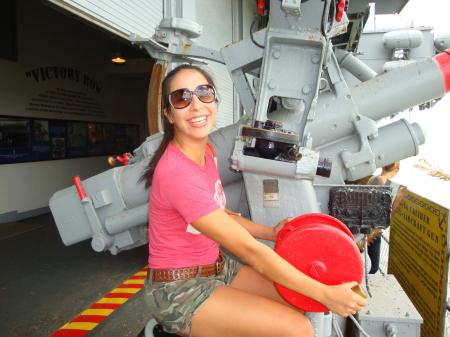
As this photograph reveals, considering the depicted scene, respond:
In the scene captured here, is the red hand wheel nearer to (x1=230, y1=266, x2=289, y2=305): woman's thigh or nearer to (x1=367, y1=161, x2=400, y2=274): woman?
(x1=230, y1=266, x2=289, y2=305): woman's thigh

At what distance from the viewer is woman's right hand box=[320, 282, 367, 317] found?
1.28 m

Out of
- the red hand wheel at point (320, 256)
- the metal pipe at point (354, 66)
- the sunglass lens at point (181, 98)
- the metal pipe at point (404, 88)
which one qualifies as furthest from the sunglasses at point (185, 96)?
the metal pipe at point (354, 66)

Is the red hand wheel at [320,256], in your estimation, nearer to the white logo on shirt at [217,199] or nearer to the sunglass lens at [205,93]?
the white logo on shirt at [217,199]

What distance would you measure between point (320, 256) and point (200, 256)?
468mm

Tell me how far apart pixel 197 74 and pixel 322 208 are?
108 centimetres

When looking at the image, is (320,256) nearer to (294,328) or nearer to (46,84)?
(294,328)

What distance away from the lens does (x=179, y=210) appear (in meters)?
Answer: 1.39

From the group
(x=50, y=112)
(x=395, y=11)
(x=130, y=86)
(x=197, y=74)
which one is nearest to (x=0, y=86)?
(x=50, y=112)

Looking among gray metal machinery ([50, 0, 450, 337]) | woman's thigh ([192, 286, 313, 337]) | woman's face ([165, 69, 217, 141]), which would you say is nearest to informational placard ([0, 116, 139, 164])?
gray metal machinery ([50, 0, 450, 337])

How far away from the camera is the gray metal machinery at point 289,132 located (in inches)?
73.9

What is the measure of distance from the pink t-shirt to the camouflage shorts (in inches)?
3.1

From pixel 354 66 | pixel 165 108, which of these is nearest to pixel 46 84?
pixel 354 66

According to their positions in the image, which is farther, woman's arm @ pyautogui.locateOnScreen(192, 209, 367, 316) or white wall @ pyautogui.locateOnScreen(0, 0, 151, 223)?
white wall @ pyautogui.locateOnScreen(0, 0, 151, 223)

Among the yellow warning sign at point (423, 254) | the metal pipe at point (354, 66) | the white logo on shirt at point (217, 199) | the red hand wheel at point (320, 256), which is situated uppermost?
the metal pipe at point (354, 66)
